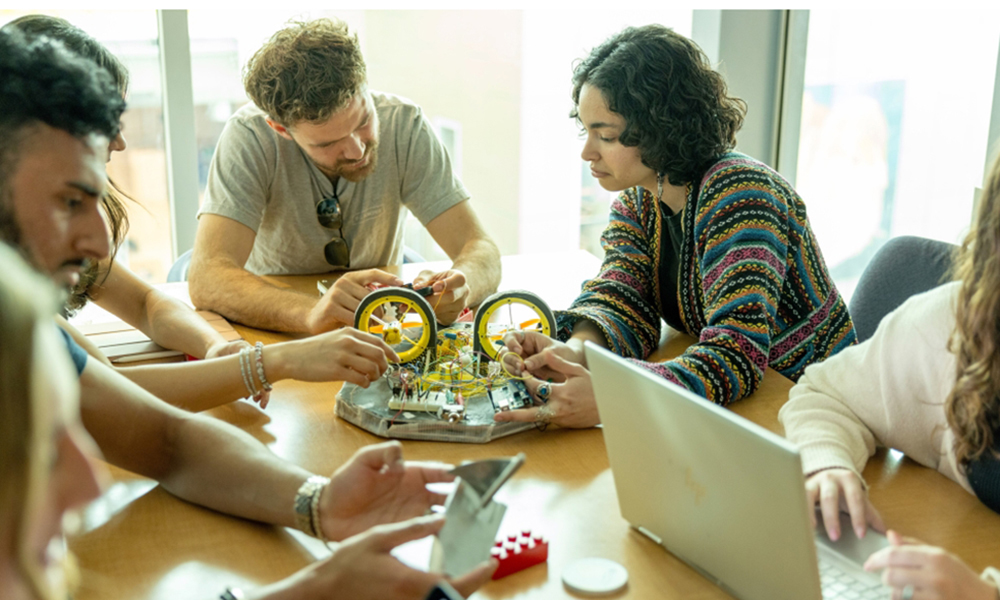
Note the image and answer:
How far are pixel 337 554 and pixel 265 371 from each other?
698 mm

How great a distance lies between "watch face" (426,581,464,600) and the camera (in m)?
0.85

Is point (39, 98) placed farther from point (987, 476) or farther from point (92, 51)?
point (987, 476)

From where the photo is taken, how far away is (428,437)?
1.44 metres

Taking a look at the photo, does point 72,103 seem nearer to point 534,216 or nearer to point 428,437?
point 428,437

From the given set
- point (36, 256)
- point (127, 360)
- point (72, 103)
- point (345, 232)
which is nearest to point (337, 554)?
point (36, 256)

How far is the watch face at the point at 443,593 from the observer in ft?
2.79

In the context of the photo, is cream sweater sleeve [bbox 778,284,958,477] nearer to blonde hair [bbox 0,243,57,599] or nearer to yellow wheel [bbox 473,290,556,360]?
yellow wheel [bbox 473,290,556,360]

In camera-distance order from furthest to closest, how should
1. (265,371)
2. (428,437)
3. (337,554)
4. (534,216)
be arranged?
(534,216) → (265,371) → (428,437) → (337,554)

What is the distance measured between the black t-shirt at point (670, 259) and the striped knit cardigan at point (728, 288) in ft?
0.05

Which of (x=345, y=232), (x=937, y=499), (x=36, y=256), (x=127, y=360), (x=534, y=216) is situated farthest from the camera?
(x=534, y=216)

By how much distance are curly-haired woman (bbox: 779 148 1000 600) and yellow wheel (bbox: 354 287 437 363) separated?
0.65m

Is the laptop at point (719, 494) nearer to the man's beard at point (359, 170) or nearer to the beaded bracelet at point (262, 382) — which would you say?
the beaded bracelet at point (262, 382)

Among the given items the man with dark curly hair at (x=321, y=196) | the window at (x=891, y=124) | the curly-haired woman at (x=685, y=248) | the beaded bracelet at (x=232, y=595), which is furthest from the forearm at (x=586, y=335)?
the window at (x=891, y=124)

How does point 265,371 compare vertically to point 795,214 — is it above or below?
below
